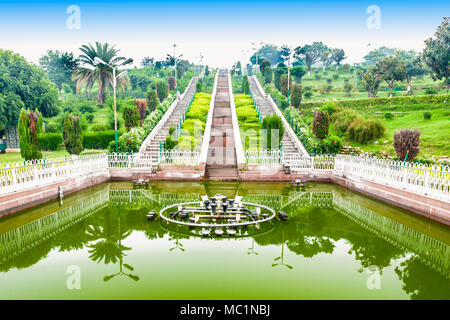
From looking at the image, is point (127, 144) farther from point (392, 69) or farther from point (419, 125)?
point (392, 69)

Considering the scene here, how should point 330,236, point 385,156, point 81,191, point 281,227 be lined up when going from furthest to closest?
point 385,156 < point 81,191 < point 281,227 < point 330,236

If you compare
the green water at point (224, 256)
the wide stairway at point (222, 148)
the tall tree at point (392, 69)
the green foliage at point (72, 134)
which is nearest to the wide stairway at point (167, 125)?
the wide stairway at point (222, 148)

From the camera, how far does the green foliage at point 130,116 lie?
891 inches

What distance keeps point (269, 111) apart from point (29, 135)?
69.3ft

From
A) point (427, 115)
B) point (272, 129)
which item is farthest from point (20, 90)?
point (427, 115)

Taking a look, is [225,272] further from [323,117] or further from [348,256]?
[323,117]

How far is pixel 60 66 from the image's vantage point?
49750 millimetres

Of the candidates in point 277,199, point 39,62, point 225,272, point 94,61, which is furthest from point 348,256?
point 39,62

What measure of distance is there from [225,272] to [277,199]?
7034 millimetres

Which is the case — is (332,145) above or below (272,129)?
below

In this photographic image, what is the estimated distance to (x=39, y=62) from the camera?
66.4 m

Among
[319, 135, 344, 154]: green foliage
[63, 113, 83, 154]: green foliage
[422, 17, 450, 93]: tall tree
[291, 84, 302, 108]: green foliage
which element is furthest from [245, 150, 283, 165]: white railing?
[422, 17, 450, 93]: tall tree

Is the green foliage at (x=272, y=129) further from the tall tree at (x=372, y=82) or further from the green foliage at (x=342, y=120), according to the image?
the tall tree at (x=372, y=82)
